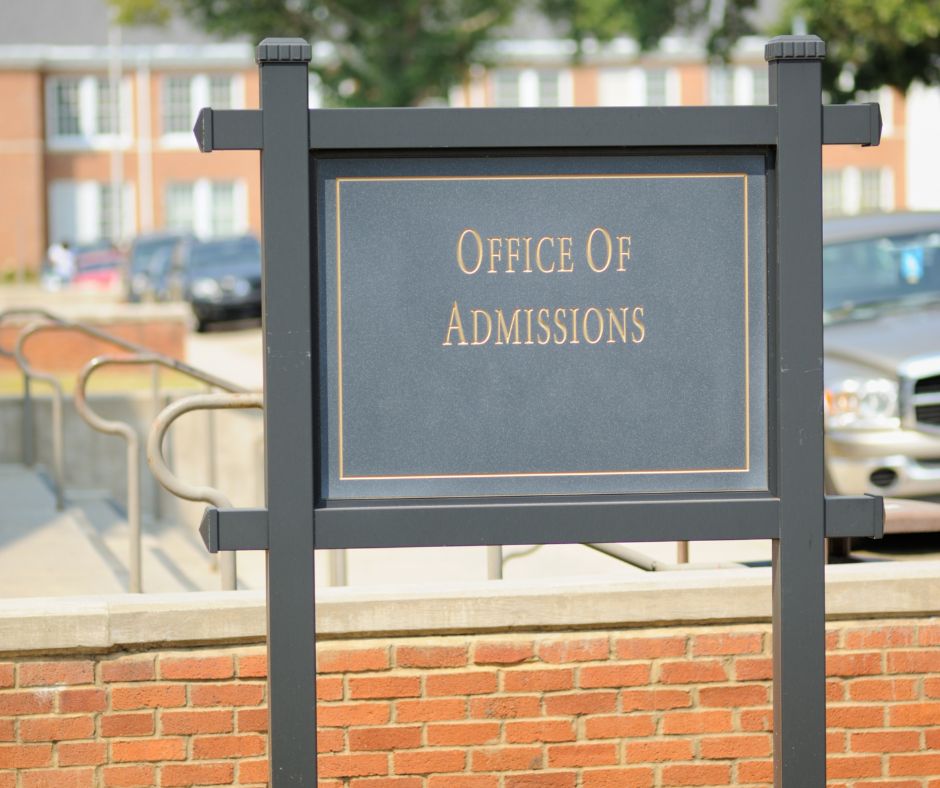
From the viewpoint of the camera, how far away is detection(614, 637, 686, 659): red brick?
180 inches

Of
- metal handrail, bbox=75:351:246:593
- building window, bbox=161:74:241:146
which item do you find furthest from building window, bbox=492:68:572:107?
metal handrail, bbox=75:351:246:593

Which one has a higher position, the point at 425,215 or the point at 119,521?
the point at 425,215

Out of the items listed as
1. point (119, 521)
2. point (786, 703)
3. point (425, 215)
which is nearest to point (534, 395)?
point (425, 215)

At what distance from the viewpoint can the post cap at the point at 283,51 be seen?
311 cm

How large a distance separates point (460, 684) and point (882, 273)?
16.0 ft

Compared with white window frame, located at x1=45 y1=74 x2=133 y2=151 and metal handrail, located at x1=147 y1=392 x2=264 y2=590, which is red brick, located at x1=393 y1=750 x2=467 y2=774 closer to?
metal handrail, located at x1=147 y1=392 x2=264 y2=590

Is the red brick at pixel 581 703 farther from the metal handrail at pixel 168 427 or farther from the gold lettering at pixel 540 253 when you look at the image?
the gold lettering at pixel 540 253

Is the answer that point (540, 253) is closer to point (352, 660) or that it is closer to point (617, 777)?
point (352, 660)

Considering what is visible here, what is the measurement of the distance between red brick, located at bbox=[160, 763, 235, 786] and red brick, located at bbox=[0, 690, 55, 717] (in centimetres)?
39

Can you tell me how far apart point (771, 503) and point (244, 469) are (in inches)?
294

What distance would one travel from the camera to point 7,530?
328 inches

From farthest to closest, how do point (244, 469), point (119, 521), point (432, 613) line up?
point (244, 469) → point (119, 521) → point (432, 613)

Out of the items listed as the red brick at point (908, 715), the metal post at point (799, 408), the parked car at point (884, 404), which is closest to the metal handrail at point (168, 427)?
the metal post at point (799, 408)

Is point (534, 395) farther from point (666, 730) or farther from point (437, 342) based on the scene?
point (666, 730)
